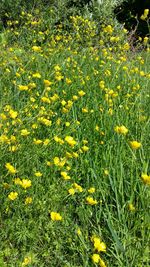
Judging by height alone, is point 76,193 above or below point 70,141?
below

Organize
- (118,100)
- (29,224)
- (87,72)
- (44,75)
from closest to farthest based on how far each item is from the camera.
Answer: (29,224) < (118,100) < (44,75) < (87,72)

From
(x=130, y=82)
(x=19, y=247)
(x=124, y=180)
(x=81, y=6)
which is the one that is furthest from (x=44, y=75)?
(x=81, y=6)

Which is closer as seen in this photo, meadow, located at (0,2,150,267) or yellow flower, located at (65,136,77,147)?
meadow, located at (0,2,150,267)

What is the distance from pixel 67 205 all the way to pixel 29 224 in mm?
280

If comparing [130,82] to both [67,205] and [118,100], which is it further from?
[67,205]

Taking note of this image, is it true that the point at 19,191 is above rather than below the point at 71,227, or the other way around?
above

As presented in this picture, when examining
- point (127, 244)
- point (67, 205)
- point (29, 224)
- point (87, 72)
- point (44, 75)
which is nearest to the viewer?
point (127, 244)

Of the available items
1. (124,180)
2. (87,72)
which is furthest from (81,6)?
(124,180)

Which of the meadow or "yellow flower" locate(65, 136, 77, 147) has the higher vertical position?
"yellow flower" locate(65, 136, 77, 147)

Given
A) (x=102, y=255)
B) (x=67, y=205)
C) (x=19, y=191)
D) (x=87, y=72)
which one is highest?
(x=87, y=72)

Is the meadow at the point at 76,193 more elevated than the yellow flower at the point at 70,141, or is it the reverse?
the yellow flower at the point at 70,141

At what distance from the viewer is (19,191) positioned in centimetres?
184

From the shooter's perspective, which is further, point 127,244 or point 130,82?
point 130,82

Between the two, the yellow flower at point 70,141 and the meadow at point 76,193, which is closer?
the meadow at point 76,193
